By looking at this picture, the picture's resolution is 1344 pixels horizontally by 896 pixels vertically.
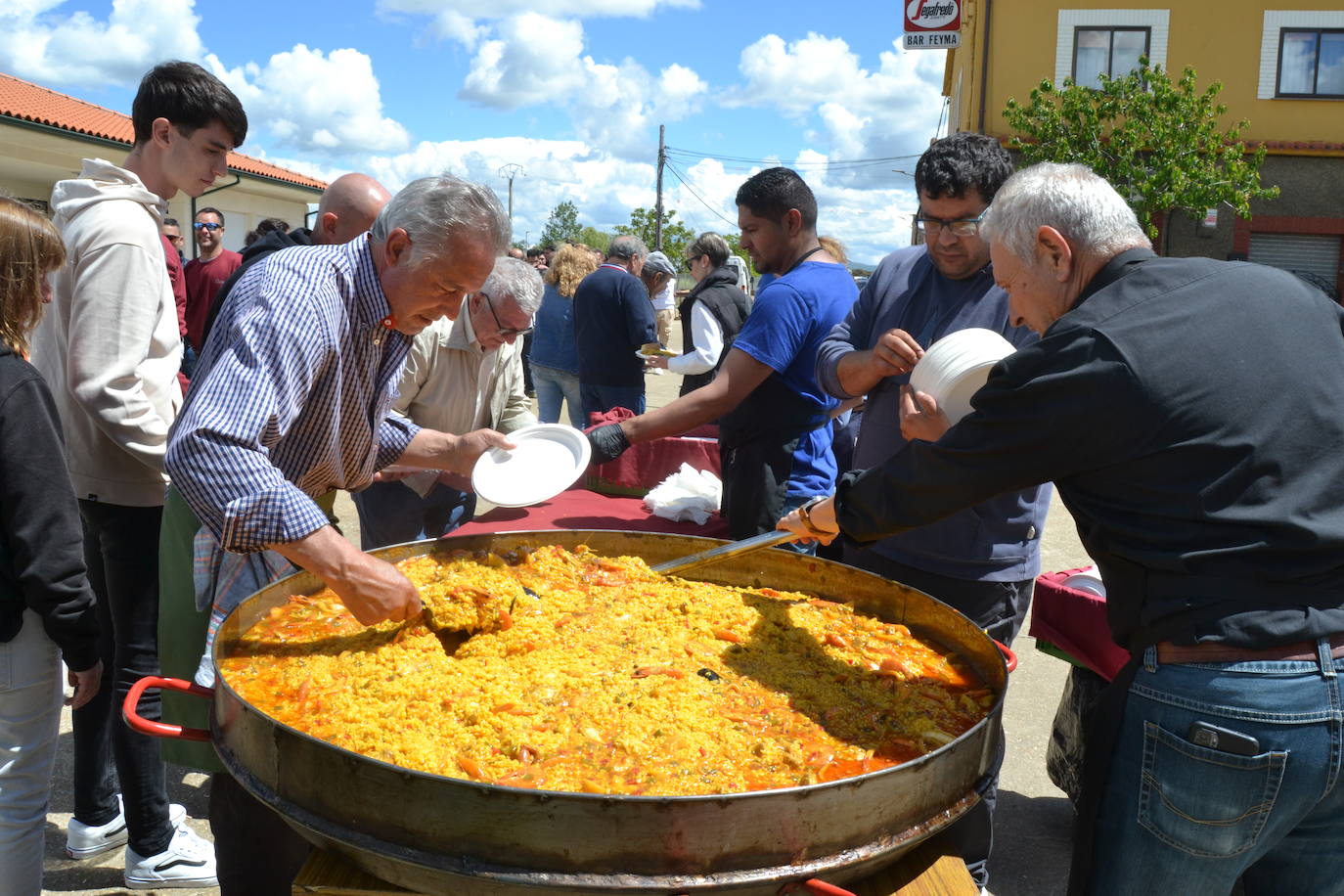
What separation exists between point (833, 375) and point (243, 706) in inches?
77.8

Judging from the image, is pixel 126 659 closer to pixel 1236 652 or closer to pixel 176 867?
pixel 176 867

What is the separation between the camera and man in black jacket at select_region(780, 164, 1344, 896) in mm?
1640

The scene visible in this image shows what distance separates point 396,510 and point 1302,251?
21.4 meters

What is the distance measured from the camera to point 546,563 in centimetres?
270

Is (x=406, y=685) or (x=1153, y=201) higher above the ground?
(x=1153, y=201)

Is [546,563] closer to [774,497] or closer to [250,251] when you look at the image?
[774,497]

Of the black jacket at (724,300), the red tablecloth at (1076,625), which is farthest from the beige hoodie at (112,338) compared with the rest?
the black jacket at (724,300)

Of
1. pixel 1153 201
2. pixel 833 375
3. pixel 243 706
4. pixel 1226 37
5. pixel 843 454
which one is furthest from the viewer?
pixel 1226 37

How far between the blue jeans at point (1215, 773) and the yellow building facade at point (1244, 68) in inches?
778

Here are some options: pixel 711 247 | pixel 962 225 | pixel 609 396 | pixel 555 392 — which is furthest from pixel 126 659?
pixel 711 247

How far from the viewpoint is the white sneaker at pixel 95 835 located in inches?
125

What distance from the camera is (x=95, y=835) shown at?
3193 millimetres

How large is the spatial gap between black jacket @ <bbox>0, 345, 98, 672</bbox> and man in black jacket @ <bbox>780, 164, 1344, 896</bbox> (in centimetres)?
201

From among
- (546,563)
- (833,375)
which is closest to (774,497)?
(833,375)
